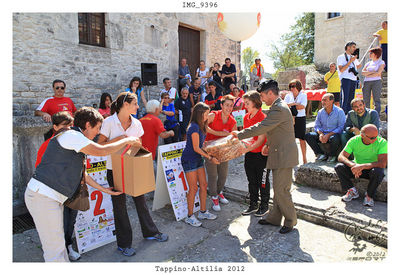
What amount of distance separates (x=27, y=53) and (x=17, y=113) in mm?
1399

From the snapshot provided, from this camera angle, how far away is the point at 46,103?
548cm

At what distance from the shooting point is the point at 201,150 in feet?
12.4

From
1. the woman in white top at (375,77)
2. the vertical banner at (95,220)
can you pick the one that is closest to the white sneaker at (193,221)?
the vertical banner at (95,220)

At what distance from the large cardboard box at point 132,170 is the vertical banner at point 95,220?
71 cm

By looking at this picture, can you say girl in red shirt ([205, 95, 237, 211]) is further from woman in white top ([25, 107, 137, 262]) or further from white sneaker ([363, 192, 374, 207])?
white sneaker ([363, 192, 374, 207])

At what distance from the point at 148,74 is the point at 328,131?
5294mm

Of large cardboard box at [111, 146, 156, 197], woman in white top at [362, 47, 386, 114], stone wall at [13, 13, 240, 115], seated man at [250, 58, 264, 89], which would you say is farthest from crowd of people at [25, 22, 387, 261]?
seated man at [250, 58, 264, 89]

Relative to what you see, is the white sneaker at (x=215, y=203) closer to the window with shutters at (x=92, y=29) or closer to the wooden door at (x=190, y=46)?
the window with shutters at (x=92, y=29)

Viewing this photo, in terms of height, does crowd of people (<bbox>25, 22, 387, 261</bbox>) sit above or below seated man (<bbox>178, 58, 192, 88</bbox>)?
below

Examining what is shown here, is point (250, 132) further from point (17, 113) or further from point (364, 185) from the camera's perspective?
point (17, 113)

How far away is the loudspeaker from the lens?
26.7ft

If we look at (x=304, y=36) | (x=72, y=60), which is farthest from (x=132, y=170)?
(x=304, y=36)

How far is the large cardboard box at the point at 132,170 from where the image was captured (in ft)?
9.50

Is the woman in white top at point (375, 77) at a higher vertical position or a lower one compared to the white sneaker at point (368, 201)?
higher
